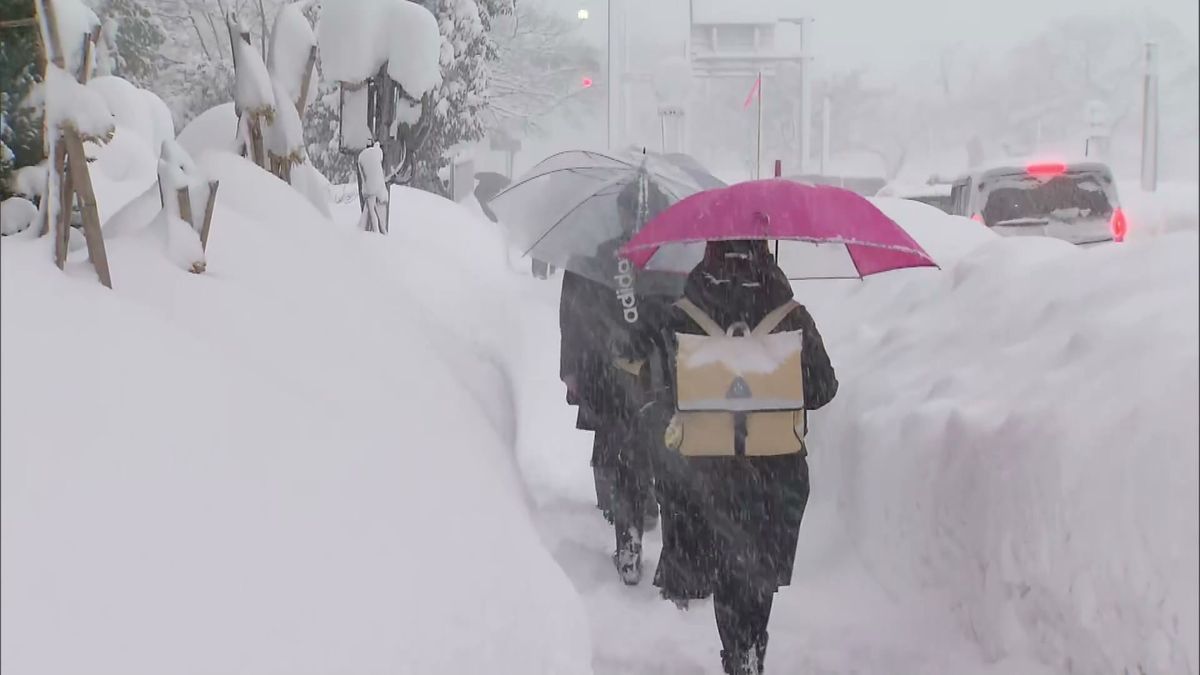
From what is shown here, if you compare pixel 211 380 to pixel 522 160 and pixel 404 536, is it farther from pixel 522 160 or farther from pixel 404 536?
pixel 522 160

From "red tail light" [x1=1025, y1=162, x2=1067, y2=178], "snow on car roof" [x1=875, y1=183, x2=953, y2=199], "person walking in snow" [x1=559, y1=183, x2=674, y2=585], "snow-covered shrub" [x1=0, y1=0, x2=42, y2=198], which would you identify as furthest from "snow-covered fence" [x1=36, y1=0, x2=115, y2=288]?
"snow on car roof" [x1=875, y1=183, x2=953, y2=199]

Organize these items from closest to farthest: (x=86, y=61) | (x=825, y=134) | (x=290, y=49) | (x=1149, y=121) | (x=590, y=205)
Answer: (x=86, y=61), (x=1149, y=121), (x=590, y=205), (x=290, y=49), (x=825, y=134)

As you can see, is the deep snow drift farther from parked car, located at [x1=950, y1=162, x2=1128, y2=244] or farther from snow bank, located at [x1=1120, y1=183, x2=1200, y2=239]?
parked car, located at [x1=950, y1=162, x2=1128, y2=244]

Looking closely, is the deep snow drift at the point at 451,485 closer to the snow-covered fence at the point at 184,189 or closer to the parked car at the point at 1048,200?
the snow-covered fence at the point at 184,189

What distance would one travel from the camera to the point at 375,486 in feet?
10.6

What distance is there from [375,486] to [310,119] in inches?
580

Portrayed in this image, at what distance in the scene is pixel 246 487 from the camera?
8.59 ft

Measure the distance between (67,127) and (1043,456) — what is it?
319 cm

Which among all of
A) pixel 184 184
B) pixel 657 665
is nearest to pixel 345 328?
pixel 184 184

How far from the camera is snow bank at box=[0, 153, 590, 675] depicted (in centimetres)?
209

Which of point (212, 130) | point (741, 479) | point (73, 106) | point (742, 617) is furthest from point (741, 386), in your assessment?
point (212, 130)

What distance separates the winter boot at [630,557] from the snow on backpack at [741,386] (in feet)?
5.85

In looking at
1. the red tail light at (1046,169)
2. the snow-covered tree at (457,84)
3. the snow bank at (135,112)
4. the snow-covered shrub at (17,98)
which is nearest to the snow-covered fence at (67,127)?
the snow-covered shrub at (17,98)

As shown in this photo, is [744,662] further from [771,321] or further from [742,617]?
[771,321]
